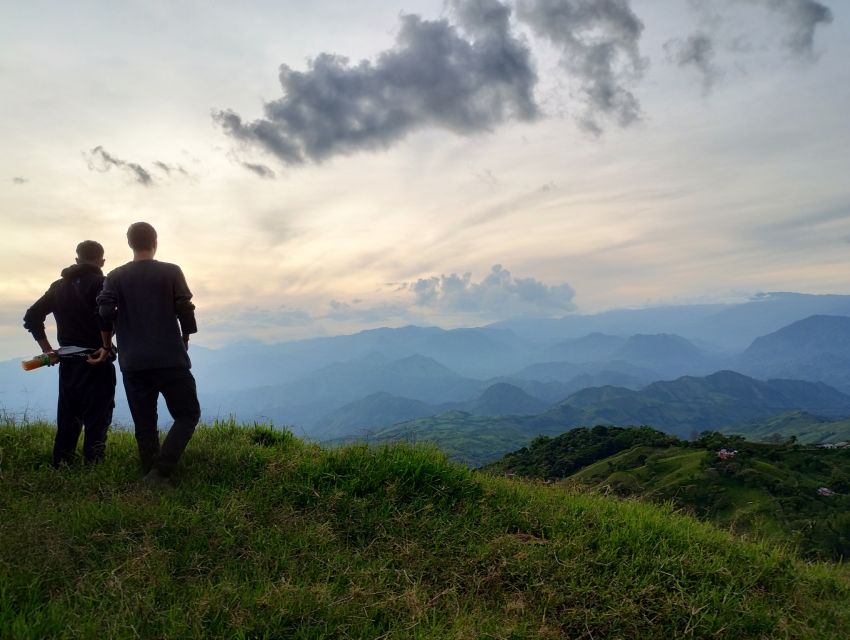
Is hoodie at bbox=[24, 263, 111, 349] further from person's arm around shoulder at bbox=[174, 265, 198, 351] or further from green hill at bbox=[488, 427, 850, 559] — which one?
green hill at bbox=[488, 427, 850, 559]

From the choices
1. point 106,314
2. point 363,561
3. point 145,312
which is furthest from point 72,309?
point 363,561

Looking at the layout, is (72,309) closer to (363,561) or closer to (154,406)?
(154,406)

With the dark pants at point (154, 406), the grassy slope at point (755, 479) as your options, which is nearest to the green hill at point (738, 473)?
the grassy slope at point (755, 479)

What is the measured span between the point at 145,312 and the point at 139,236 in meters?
1.07

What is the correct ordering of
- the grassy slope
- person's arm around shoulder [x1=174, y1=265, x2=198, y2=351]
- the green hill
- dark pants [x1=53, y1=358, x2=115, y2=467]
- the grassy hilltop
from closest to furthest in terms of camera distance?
the grassy hilltop
person's arm around shoulder [x1=174, y1=265, x2=198, y2=351]
dark pants [x1=53, y1=358, x2=115, y2=467]
the grassy slope
the green hill

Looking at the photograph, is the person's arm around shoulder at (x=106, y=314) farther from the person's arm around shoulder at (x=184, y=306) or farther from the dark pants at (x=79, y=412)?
the person's arm around shoulder at (x=184, y=306)

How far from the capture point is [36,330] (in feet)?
22.1

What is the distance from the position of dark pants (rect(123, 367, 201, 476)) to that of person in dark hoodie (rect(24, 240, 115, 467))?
74cm

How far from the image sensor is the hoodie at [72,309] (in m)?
6.68

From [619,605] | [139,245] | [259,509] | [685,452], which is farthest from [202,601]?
[685,452]

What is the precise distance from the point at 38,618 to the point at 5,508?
2520mm

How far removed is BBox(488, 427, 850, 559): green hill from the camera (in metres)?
30.1

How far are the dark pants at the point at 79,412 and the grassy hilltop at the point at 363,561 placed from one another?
355 millimetres

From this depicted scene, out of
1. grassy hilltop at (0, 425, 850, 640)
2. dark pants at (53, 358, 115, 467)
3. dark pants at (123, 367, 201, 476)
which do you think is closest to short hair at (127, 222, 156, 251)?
dark pants at (123, 367, 201, 476)
